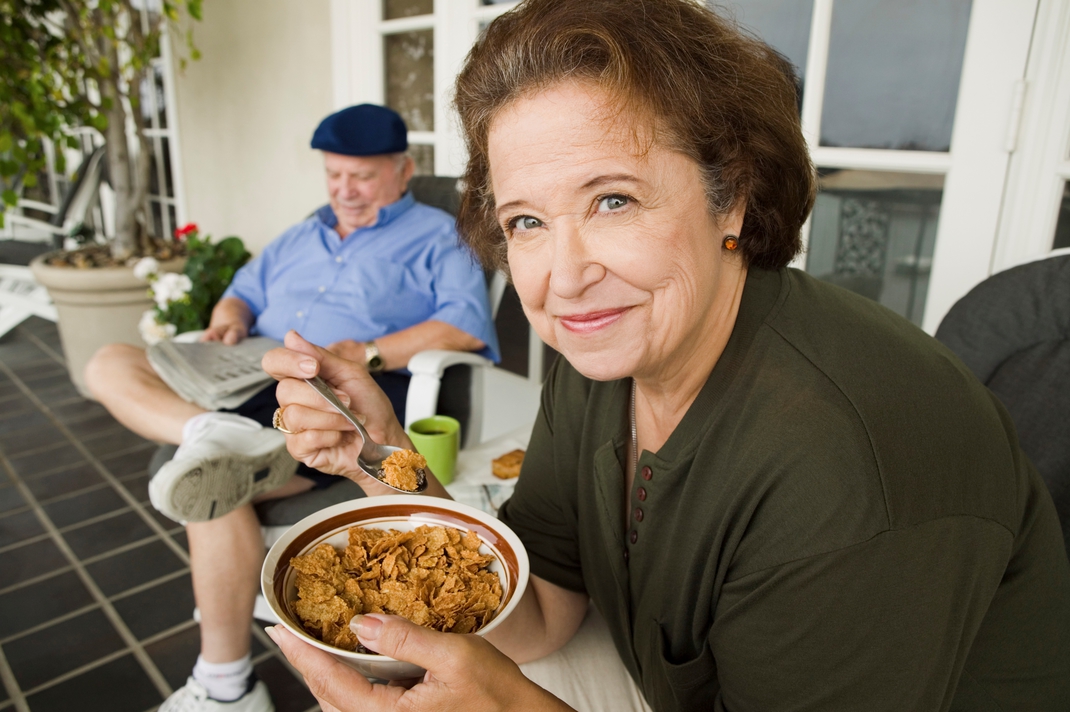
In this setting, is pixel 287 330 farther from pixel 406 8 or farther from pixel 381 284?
pixel 406 8

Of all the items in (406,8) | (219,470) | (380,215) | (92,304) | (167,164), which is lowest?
(92,304)

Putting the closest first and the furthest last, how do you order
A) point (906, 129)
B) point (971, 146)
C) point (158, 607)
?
1. point (971, 146)
2. point (906, 129)
3. point (158, 607)

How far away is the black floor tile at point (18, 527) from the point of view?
2.54 meters

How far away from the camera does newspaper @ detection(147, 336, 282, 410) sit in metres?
1.90

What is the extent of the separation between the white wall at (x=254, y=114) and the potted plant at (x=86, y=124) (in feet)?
1.01

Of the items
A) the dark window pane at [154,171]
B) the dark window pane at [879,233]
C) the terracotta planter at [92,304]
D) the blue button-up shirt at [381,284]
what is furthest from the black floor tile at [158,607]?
the dark window pane at [154,171]

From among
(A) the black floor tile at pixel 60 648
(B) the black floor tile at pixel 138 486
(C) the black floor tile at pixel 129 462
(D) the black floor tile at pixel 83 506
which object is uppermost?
(C) the black floor tile at pixel 129 462

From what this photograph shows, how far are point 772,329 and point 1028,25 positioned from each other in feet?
4.21

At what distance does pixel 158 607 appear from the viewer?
2.19 m

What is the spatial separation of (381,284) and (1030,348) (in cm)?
175

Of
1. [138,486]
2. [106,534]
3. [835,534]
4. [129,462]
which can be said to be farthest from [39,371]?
[835,534]

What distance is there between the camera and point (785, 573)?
691 millimetres

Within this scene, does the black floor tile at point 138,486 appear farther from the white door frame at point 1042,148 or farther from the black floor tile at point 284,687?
the white door frame at point 1042,148

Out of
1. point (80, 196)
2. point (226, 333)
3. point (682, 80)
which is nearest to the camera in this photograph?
point (682, 80)
